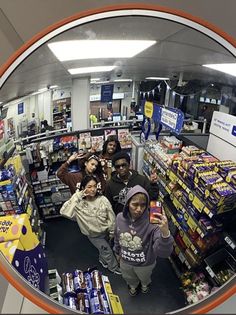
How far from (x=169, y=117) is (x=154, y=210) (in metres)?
0.31

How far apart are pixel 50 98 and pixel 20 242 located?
497 millimetres

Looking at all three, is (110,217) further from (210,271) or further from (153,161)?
(210,271)

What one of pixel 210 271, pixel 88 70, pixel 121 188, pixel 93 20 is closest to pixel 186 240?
pixel 210 271

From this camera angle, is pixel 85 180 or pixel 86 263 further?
pixel 86 263

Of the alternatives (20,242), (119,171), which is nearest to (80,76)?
(119,171)

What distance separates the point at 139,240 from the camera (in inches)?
31.0

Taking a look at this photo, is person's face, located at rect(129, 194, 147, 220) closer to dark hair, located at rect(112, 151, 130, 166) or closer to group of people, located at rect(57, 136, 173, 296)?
group of people, located at rect(57, 136, 173, 296)

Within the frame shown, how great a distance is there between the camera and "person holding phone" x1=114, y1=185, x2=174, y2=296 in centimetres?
76

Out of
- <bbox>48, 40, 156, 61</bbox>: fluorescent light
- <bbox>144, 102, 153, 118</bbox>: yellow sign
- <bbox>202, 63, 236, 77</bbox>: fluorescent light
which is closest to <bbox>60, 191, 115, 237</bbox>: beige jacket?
<bbox>144, 102, 153, 118</bbox>: yellow sign

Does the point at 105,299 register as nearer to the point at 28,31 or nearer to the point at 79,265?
the point at 79,265

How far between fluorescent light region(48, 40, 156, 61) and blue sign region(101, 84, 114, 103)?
0.30 ft

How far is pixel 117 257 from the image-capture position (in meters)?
0.85

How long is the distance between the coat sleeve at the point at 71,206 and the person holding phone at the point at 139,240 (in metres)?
0.15

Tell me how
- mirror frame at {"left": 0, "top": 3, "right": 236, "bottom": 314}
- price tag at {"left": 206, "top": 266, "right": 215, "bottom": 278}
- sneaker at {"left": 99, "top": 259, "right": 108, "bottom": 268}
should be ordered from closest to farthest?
mirror frame at {"left": 0, "top": 3, "right": 236, "bottom": 314} → price tag at {"left": 206, "top": 266, "right": 215, "bottom": 278} → sneaker at {"left": 99, "top": 259, "right": 108, "bottom": 268}
